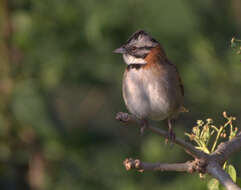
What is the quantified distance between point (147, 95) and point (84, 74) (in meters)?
1.98

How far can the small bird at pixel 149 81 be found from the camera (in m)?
4.60

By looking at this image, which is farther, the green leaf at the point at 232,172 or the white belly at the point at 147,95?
the white belly at the point at 147,95

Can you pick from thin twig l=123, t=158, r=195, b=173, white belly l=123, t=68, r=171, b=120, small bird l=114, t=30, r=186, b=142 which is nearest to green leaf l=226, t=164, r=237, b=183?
thin twig l=123, t=158, r=195, b=173

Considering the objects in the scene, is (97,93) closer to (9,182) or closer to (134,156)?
(134,156)

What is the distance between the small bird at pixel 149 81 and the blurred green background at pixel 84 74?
1322 millimetres

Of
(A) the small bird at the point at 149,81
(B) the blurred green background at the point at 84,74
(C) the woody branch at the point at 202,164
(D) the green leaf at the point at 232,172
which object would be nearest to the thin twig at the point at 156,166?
(C) the woody branch at the point at 202,164

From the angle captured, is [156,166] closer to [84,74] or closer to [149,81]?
[149,81]

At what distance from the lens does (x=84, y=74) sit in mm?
6441

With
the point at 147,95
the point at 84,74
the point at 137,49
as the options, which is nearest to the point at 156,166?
the point at 147,95

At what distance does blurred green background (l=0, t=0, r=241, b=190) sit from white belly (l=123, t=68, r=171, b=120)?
147 cm

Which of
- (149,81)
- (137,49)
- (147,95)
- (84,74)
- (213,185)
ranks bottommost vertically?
(84,74)

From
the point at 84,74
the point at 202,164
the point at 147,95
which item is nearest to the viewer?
the point at 202,164

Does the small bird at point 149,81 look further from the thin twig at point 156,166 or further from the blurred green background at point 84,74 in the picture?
the thin twig at point 156,166

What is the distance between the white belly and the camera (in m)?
4.59
